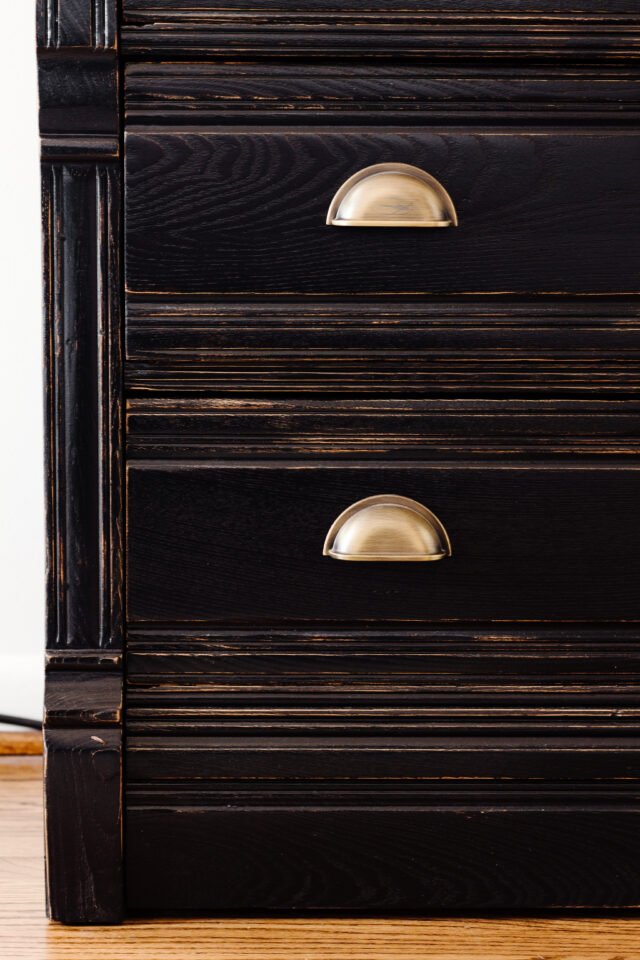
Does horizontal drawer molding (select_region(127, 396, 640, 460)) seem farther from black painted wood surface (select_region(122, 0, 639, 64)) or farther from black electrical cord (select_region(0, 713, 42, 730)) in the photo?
black electrical cord (select_region(0, 713, 42, 730))

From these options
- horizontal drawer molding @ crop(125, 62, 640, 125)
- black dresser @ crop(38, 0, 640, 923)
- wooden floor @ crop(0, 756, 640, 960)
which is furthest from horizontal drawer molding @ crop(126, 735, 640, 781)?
horizontal drawer molding @ crop(125, 62, 640, 125)

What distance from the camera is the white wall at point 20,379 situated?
0.92m

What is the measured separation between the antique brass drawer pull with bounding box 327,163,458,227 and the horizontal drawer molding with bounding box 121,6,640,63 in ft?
0.25

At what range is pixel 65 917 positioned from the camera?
0.63 meters

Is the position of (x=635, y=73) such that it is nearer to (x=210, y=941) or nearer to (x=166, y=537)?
(x=166, y=537)

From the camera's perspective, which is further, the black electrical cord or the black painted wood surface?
the black electrical cord

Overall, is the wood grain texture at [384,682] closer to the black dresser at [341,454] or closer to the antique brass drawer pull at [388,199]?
the black dresser at [341,454]

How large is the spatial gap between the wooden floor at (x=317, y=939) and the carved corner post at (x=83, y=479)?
0.03 metres

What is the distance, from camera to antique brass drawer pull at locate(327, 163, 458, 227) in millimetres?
597

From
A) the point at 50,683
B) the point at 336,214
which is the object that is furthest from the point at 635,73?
the point at 50,683

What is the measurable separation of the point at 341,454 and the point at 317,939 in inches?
12.6

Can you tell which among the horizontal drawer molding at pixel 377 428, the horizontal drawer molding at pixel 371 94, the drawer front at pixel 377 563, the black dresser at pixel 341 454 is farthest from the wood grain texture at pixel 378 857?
the horizontal drawer molding at pixel 371 94

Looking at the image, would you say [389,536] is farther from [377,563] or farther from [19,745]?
[19,745]

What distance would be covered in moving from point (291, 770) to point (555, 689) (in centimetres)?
19
